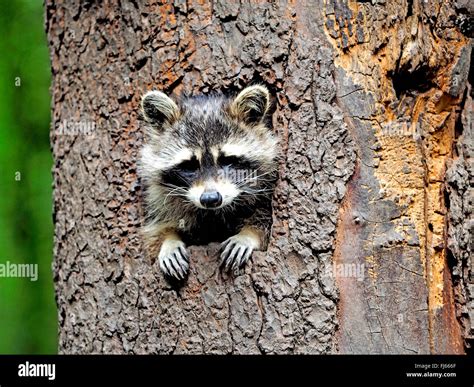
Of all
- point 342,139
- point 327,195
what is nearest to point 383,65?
point 342,139

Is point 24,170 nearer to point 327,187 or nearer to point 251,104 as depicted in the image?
point 251,104

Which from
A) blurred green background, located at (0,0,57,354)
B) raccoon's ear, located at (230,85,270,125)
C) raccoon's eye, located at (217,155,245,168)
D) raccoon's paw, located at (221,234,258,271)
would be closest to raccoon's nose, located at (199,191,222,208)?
raccoon's paw, located at (221,234,258,271)

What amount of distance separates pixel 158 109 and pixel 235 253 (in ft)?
3.88

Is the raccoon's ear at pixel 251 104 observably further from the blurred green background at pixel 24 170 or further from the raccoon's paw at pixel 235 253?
the blurred green background at pixel 24 170

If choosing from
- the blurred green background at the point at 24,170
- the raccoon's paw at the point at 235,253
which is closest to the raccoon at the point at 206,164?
the raccoon's paw at the point at 235,253

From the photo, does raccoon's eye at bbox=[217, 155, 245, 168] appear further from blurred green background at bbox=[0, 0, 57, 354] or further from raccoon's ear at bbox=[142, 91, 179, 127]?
blurred green background at bbox=[0, 0, 57, 354]

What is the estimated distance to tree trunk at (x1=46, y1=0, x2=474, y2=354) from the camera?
3881mm

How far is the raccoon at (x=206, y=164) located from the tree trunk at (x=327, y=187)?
21 centimetres

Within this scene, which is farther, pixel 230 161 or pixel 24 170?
pixel 24 170

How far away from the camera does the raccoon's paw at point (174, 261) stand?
417 centimetres

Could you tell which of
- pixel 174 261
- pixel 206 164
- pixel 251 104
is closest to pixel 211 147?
pixel 206 164

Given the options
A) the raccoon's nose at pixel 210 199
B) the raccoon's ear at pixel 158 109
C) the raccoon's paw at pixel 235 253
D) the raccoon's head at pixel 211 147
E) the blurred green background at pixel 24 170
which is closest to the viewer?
the raccoon's paw at pixel 235 253

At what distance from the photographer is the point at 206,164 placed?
15.0 feet

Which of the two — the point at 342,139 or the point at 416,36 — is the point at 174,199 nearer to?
the point at 342,139
